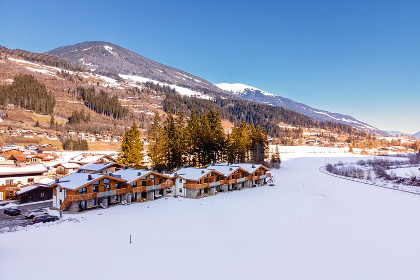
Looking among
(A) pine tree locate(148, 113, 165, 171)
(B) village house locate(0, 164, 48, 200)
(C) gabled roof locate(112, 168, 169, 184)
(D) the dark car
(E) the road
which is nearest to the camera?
(E) the road

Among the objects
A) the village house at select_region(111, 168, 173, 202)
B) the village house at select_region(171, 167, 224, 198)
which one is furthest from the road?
the village house at select_region(171, 167, 224, 198)

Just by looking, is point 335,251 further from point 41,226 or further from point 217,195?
point 41,226

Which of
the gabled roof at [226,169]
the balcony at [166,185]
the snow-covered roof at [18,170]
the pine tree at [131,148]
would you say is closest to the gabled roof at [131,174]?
the balcony at [166,185]

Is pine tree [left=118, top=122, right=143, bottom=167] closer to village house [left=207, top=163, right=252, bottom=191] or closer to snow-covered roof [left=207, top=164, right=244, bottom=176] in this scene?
village house [left=207, top=163, right=252, bottom=191]

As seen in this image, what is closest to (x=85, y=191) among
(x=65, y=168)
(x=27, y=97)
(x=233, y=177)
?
(x=233, y=177)

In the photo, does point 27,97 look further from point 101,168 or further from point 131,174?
point 131,174

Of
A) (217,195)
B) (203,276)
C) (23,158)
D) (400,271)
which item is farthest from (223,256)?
(23,158)

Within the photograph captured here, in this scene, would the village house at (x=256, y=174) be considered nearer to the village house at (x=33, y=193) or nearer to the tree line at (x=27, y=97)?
the village house at (x=33, y=193)
